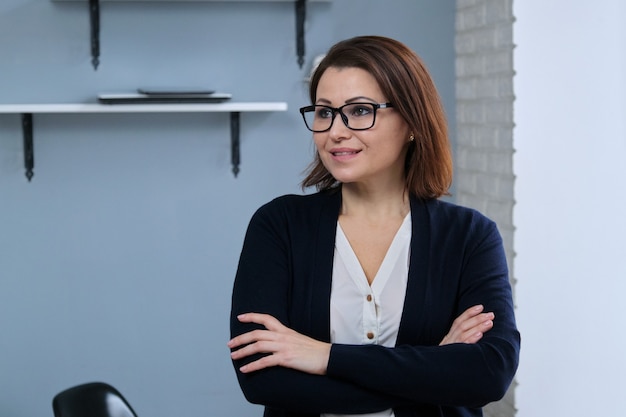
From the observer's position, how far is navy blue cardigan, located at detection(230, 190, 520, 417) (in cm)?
153

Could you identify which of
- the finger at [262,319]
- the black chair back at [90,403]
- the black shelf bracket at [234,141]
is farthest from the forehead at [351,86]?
the black shelf bracket at [234,141]

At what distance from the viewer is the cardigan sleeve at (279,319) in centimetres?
153

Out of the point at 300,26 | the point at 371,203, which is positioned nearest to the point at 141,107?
the point at 300,26

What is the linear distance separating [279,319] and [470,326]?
341 mm

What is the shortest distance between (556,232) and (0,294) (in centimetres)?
177

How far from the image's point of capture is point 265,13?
299cm

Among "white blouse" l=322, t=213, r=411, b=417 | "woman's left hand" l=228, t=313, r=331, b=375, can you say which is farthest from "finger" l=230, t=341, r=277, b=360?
"white blouse" l=322, t=213, r=411, b=417

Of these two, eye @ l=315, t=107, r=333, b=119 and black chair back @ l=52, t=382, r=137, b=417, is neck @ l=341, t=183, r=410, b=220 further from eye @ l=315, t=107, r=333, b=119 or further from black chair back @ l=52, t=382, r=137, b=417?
black chair back @ l=52, t=382, r=137, b=417

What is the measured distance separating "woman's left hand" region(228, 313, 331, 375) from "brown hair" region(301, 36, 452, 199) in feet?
1.10

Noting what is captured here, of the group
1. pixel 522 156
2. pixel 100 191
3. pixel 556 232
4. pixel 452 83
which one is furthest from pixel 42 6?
pixel 556 232

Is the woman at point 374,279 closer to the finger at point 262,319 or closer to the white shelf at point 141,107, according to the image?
the finger at point 262,319

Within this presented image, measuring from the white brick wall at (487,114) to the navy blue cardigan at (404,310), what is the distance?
107 centimetres

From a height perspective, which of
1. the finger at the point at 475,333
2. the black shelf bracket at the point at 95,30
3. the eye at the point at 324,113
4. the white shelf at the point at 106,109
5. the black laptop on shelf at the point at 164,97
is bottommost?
the finger at the point at 475,333

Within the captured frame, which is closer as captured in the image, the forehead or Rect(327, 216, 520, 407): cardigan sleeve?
Rect(327, 216, 520, 407): cardigan sleeve
